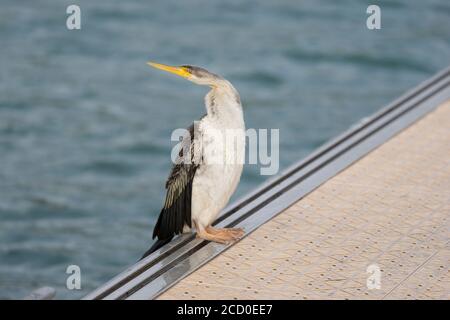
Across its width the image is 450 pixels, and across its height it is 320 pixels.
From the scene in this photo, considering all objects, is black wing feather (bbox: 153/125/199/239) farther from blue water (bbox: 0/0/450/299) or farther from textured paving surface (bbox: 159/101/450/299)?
blue water (bbox: 0/0/450/299)

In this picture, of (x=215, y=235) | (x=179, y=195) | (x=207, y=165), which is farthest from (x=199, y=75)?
(x=215, y=235)

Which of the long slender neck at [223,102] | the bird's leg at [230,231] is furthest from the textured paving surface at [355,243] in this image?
the long slender neck at [223,102]

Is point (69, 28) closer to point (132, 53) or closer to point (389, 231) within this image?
point (132, 53)

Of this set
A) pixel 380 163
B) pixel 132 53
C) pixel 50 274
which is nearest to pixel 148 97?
pixel 132 53

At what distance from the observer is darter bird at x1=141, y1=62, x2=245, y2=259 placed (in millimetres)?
4367

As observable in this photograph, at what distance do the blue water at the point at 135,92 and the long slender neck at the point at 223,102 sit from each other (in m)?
3.02

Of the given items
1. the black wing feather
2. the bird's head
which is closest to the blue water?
the black wing feather

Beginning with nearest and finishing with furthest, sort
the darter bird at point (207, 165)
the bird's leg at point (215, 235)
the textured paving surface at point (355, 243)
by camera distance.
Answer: the textured paving surface at point (355, 243), the darter bird at point (207, 165), the bird's leg at point (215, 235)

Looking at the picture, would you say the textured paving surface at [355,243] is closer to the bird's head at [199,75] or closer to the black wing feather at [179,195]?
the black wing feather at [179,195]

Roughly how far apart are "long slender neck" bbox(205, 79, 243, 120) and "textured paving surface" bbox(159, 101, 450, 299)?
0.62m

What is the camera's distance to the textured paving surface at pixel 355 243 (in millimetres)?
4207

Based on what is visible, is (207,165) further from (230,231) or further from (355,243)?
(355,243)

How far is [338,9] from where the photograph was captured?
38.3 ft

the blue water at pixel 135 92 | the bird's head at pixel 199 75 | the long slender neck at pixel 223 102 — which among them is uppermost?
the bird's head at pixel 199 75
